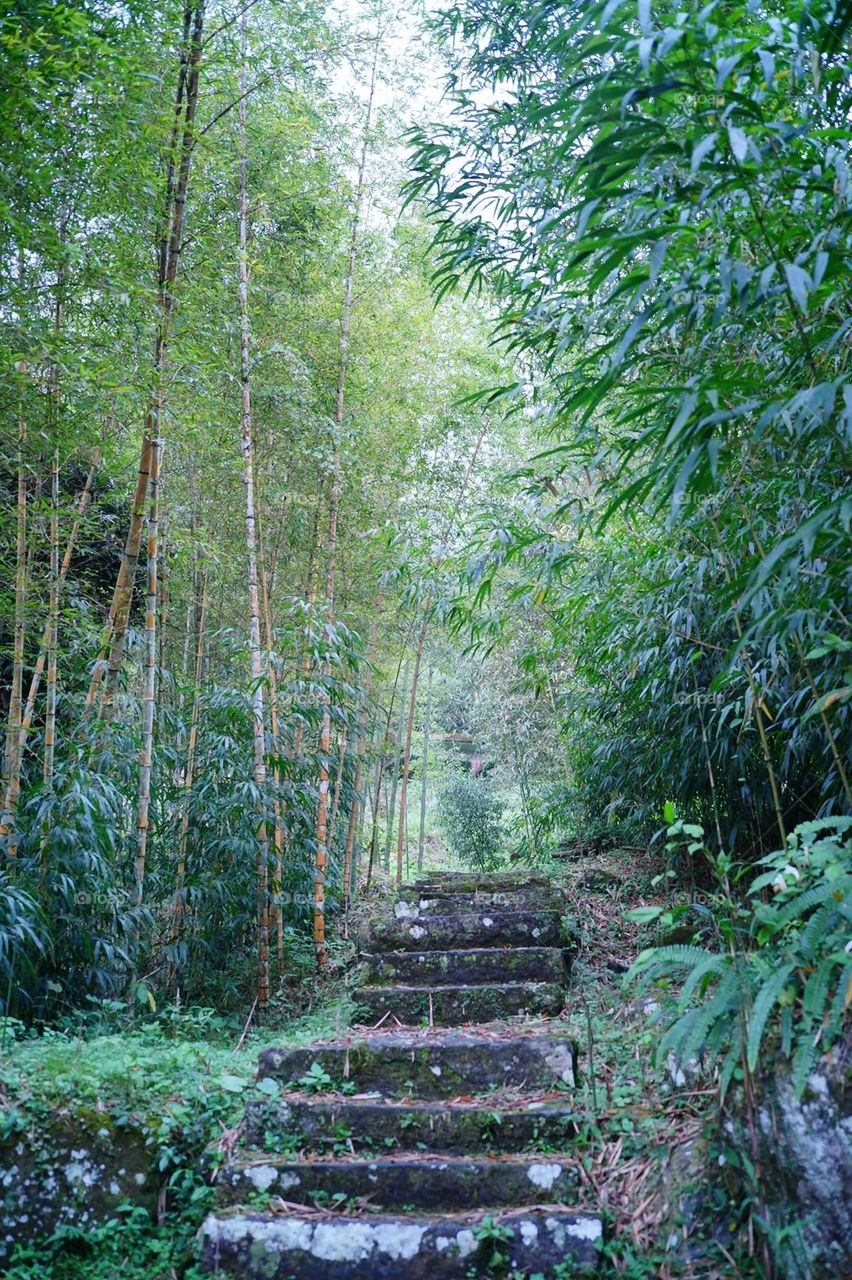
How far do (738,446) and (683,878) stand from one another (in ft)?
9.63

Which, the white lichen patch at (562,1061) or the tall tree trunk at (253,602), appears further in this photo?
the tall tree trunk at (253,602)

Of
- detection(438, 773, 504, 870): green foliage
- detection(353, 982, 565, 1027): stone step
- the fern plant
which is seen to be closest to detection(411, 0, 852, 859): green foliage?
the fern plant

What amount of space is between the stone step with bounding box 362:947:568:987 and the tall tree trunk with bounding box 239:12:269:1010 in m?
0.88

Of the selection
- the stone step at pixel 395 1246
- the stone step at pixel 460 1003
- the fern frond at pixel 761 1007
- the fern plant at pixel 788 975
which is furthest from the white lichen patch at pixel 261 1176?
the fern frond at pixel 761 1007

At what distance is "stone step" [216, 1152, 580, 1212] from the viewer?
229cm

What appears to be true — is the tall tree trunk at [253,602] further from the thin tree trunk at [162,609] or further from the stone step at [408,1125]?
the stone step at [408,1125]

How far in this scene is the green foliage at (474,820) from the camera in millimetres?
10492

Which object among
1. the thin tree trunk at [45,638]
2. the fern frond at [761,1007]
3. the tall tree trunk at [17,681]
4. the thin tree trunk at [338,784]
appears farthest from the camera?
the thin tree trunk at [338,784]

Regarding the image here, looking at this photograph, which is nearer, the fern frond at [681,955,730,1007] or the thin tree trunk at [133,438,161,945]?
the fern frond at [681,955,730,1007]

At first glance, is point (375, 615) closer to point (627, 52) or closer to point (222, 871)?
point (222, 871)

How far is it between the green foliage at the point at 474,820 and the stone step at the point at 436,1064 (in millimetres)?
7480

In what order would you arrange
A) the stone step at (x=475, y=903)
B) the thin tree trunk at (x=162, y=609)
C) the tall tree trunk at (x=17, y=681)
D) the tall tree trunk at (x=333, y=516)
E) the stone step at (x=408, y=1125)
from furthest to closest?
the thin tree trunk at (x=162, y=609) < the tall tree trunk at (x=333, y=516) < the stone step at (x=475, y=903) < the tall tree trunk at (x=17, y=681) < the stone step at (x=408, y=1125)

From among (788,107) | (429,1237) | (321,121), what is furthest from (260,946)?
(321,121)

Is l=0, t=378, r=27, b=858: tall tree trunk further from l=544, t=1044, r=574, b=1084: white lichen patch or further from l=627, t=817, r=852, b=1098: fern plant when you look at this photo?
l=627, t=817, r=852, b=1098: fern plant
